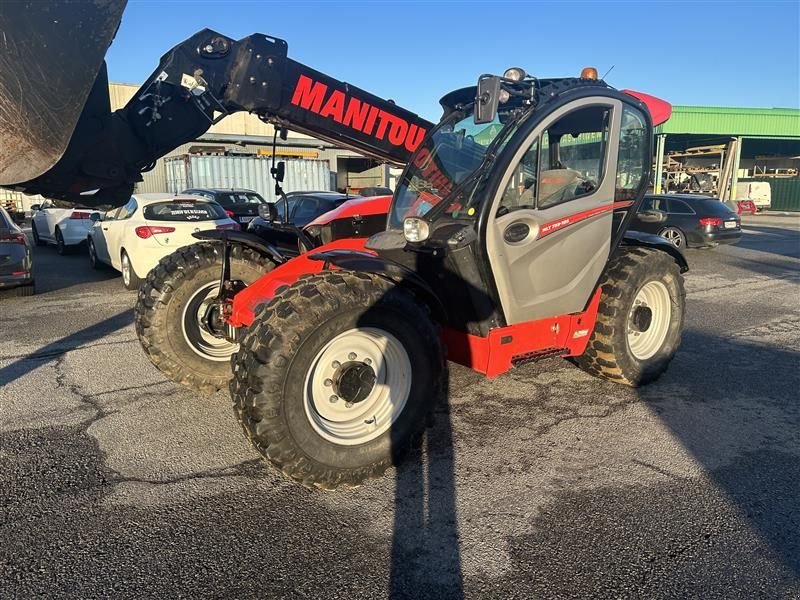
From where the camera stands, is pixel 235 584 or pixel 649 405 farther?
pixel 649 405

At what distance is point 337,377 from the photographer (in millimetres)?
3406

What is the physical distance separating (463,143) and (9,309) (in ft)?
25.5

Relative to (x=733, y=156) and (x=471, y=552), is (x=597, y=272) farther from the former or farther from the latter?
(x=733, y=156)

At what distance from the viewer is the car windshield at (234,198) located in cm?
1489

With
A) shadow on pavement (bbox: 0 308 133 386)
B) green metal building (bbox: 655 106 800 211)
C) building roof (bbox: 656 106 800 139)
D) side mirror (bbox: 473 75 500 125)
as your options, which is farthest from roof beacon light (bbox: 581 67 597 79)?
building roof (bbox: 656 106 800 139)

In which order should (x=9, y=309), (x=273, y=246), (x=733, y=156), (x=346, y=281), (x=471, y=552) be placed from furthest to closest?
(x=733, y=156)
(x=9, y=309)
(x=273, y=246)
(x=346, y=281)
(x=471, y=552)

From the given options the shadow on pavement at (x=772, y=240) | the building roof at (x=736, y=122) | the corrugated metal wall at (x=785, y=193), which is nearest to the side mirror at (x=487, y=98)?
the shadow on pavement at (x=772, y=240)

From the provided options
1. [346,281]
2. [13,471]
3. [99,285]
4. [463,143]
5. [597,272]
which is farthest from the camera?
[99,285]

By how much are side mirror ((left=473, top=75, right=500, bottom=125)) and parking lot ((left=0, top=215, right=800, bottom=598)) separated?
2.16 metres

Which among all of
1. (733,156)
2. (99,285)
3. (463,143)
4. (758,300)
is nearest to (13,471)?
(463,143)

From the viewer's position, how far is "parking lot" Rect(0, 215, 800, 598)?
262 cm

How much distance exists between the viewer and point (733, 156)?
3469 cm

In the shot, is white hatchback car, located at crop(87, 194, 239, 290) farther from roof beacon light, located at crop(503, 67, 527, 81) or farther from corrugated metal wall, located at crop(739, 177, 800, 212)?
corrugated metal wall, located at crop(739, 177, 800, 212)

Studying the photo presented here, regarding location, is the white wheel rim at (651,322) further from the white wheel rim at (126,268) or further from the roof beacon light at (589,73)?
the white wheel rim at (126,268)
